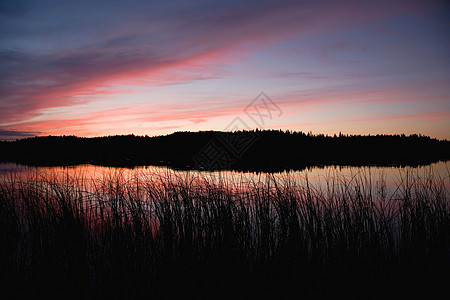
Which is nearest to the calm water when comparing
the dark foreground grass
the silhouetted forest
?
the dark foreground grass

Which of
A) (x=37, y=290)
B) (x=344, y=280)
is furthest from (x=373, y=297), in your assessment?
(x=37, y=290)

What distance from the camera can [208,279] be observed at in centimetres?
406

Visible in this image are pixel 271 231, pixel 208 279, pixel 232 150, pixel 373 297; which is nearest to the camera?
pixel 373 297

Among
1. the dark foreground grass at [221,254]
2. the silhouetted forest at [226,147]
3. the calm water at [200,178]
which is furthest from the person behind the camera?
the silhouetted forest at [226,147]

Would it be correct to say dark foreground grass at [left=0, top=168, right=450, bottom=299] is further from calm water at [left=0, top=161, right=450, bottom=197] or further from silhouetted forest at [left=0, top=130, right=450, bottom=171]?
silhouetted forest at [left=0, top=130, right=450, bottom=171]

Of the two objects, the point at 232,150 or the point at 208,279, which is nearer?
the point at 208,279

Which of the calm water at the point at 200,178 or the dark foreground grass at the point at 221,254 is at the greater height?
the calm water at the point at 200,178

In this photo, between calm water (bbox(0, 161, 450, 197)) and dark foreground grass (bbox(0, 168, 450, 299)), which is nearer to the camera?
dark foreground grass (bbox(0, 168, 450, 299))

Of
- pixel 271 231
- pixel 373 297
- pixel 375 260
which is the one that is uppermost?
pixel 271 231

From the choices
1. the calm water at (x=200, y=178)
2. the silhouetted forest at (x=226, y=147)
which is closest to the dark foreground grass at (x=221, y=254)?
the calm water at (x=200, y=178)

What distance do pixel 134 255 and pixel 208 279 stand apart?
3.67ft

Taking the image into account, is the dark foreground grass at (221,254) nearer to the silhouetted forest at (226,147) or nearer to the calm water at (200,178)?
the calm water at (200,178)

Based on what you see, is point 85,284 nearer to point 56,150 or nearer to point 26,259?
point 26,259

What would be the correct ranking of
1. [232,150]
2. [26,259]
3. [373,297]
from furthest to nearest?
[232,150], [26,259], [373,297]
